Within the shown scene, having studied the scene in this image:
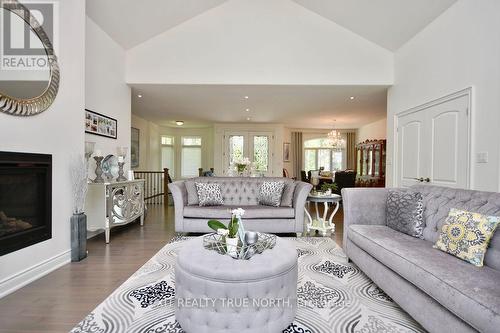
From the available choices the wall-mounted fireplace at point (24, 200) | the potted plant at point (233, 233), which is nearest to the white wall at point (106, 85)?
the wall-mounted fireplace at point (24, 200)

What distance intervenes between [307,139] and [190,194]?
23.8 feet

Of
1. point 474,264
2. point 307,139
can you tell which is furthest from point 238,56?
point 307,139

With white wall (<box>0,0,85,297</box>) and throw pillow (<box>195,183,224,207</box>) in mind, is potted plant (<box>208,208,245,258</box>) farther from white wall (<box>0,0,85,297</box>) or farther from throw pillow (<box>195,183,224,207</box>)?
throw pillow (<box>195,183,224,207</box>)

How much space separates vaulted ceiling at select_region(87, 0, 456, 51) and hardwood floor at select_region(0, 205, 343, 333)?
3465 mm

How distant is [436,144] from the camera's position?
348 centimetres

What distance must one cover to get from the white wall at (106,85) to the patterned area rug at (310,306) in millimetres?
2349

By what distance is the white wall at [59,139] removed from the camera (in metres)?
2.13

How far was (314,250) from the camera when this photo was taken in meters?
3.14

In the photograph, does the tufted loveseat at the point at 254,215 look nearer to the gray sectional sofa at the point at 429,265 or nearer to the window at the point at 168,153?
the gray sectional sofa at the point at 429,265

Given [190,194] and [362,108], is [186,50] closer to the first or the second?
[190,194]

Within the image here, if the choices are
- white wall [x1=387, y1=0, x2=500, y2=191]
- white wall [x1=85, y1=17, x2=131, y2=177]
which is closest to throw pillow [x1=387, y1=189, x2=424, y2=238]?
white wall [x1=387, y1=0, x2=500, y2=191]

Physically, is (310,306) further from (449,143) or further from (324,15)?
(324,15)

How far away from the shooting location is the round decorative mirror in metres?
2.08

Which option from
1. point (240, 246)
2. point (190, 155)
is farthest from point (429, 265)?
point (190, 155)
